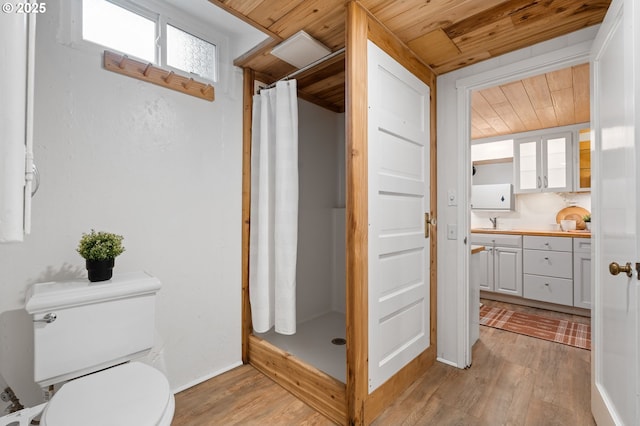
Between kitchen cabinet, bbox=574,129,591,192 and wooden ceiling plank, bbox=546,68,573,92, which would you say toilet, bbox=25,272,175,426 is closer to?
wooden ceiling plank, bbox=546,68,573,92

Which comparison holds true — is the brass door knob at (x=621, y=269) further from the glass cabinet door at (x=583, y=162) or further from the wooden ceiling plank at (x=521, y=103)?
the glass cabinet door at (x=583, y=162)

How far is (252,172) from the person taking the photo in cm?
226

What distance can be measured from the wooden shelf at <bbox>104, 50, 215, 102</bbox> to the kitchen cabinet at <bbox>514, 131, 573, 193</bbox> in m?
3.96

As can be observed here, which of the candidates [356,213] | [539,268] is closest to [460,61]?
[356,213]

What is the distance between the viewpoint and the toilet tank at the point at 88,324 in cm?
122

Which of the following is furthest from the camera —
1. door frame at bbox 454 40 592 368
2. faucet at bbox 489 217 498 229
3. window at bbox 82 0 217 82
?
faucet at bbox 489 217 498 229

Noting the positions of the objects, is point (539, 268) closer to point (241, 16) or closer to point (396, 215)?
point (396, 215)

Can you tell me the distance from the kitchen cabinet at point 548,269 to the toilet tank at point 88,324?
3.94 meters

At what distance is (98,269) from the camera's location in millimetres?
1407

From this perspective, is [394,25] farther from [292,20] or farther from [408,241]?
[408,241]

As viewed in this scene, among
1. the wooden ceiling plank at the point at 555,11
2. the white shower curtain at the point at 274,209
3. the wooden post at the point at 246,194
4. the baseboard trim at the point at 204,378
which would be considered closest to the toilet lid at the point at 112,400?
the baseboard trim at the point at 204,378

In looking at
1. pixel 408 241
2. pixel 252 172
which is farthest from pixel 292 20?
pixel 408 241

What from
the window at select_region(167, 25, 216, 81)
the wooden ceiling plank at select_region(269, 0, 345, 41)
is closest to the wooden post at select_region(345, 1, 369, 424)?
the wooden ceiling plank at select_region(269, 0, 345, 41)

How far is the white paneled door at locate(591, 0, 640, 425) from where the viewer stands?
3.73ft
